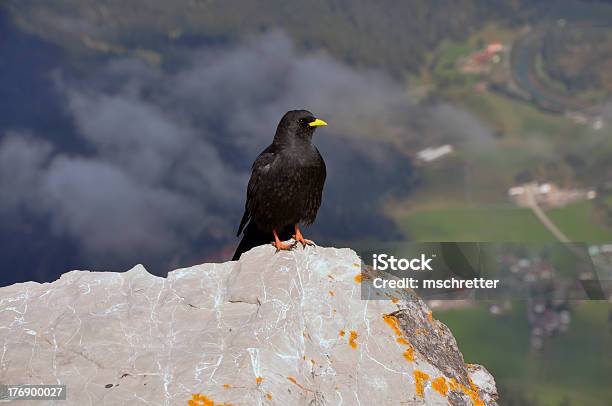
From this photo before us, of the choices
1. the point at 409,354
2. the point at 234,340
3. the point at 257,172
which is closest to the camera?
the point at 234,340

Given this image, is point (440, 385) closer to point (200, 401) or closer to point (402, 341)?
point (402, 341)

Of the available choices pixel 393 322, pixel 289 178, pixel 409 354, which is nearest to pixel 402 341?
pixel 409 354

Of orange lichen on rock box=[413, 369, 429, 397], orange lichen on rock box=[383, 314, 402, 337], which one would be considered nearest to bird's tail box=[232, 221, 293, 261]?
orange lichen on rock box=[383, 314, 402, 337]

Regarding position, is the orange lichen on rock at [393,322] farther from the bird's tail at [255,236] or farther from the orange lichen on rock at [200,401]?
the bird's tail at [255,236]

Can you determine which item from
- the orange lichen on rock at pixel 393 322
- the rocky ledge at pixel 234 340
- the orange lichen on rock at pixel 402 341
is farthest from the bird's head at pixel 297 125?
the orange lichen on rock at pixel 402 341

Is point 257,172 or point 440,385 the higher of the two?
point 257,172

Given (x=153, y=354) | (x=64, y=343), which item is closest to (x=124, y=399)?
(x=153, y=354)
